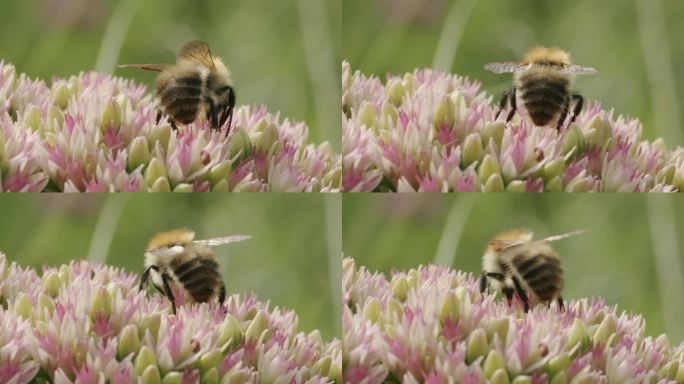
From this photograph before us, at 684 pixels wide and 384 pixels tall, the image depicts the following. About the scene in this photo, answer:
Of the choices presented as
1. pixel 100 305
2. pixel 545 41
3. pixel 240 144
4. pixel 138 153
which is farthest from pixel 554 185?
pixel 100 305

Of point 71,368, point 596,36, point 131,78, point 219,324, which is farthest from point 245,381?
point 596,36

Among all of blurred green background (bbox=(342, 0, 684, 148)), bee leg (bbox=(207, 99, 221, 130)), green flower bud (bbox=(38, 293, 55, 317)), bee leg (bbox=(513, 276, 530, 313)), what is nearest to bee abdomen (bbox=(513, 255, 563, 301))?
bee leg (bbox=(513, 276, 530, 313))

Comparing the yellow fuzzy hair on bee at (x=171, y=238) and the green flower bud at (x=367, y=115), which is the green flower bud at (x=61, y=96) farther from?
the green flower bud at (x=367, y=115)

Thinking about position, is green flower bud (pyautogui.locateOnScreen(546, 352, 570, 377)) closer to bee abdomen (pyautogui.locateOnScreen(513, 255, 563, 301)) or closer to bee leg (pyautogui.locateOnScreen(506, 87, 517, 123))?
bee abdomen (pyautogui.locateOnScreen(513, 255, 563, 301))

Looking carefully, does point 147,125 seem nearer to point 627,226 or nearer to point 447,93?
point 447,93

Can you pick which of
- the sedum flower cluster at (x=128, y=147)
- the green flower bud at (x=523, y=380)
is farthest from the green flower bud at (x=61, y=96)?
the green flower bud at (x=523, y=380)

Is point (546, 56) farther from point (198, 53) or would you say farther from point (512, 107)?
point (198, 53)
